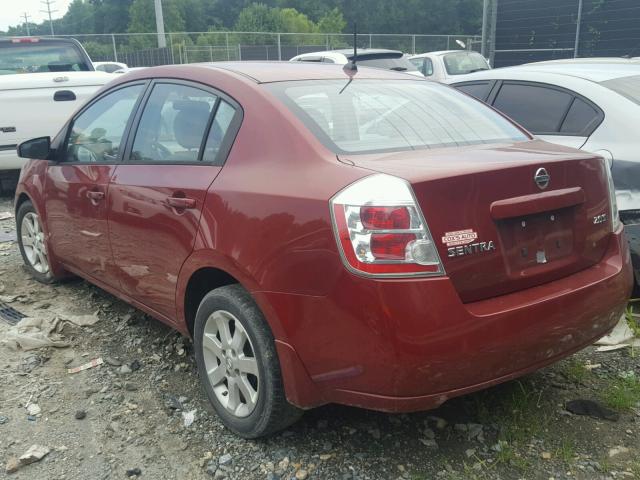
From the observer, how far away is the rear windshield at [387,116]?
2785 millimetres

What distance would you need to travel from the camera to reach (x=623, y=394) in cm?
309

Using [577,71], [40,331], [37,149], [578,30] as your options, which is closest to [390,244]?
[40,331]

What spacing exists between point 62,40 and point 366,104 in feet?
22.8

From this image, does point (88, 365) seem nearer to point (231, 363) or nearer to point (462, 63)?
point (231, 363)

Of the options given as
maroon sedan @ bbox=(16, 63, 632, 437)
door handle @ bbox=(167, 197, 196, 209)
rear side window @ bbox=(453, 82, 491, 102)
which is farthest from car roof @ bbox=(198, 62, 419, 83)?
rear side window @ bbox=(453, 82, 491, 102)

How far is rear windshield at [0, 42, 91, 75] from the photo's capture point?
8.00 meters

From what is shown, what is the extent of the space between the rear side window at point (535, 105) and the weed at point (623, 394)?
7.03 ft

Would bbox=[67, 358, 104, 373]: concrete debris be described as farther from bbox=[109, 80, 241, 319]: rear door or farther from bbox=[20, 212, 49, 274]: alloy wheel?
bbox=[20, 212, 49, 274]: alloy wheel

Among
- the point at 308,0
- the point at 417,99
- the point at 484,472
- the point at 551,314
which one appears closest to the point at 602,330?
the point at 551,314

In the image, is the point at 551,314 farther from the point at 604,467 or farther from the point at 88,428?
the point at 88,428

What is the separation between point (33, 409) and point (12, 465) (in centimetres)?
49

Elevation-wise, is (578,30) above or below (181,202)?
above

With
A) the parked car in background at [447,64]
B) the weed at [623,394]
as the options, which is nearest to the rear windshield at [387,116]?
the weed at [623,394]

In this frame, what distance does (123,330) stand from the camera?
4094 millimetres
